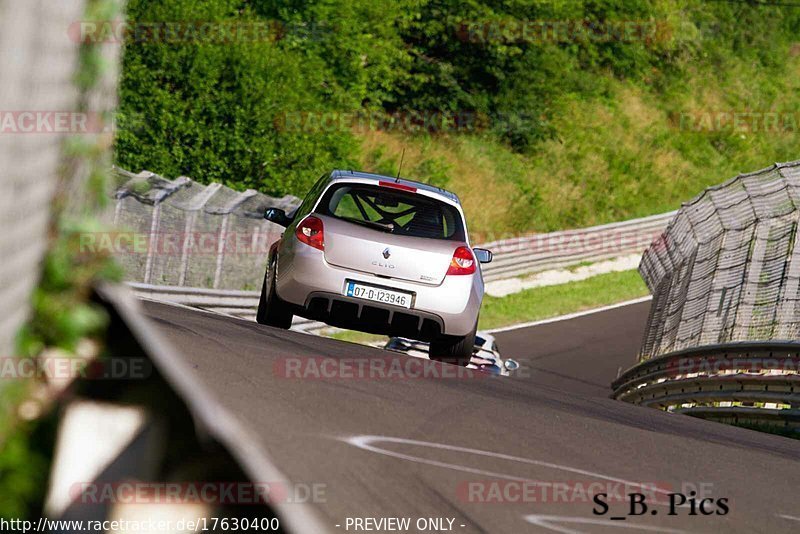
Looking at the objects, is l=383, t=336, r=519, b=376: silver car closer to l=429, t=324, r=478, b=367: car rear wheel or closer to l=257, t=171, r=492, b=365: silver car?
l=429, t=324, r=478, b=367: car rear wheel

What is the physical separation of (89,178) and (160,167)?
953 inches

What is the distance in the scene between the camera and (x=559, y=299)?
99.8 ft

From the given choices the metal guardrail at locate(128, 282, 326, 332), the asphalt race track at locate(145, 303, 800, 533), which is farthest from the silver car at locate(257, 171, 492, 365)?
the metal guardrail at locate(128, 282, 326, 332)

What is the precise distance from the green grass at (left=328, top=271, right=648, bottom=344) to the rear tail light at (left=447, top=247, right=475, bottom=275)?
15.5 metres

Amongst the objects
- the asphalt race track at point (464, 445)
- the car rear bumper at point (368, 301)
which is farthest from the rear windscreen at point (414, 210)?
the asphalt race track at point (464, 445)

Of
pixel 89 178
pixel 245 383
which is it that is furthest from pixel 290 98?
pixel 89 178

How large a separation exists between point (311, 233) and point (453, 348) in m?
1.90

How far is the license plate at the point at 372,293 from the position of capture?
11.1 meters

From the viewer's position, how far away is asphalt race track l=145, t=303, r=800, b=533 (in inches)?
192

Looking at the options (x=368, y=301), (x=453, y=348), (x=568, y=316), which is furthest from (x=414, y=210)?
(x=568, y=316)

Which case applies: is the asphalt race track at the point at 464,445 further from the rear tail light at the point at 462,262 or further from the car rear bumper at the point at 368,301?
the rear tail light at the point at 462,262

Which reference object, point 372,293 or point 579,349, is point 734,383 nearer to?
point 372,293

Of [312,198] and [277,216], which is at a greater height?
[312,198]

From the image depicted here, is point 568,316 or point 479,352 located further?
point 568,316
